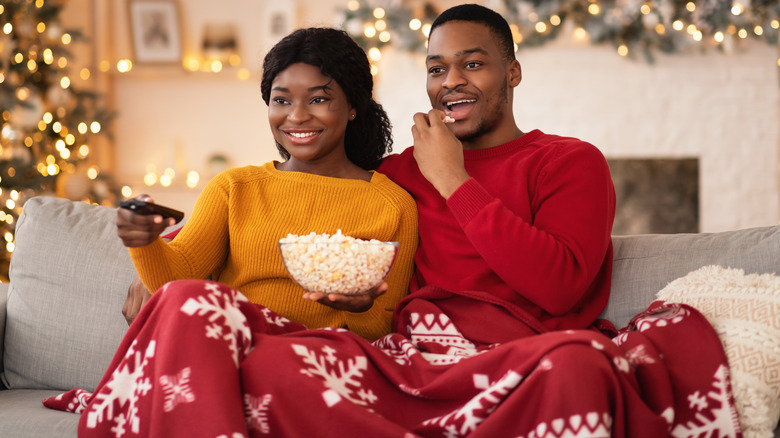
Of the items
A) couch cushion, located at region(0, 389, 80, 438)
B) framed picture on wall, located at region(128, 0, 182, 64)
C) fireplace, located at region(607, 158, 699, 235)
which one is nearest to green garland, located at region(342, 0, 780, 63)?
fireplace, located at region(607, 158, 699, 235)

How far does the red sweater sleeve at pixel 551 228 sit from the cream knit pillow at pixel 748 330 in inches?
8.5

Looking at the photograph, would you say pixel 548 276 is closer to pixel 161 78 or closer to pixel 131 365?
pixel 131 365

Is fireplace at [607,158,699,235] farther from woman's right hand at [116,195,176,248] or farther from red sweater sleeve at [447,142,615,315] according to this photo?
woman's right hand at [116,195,176,248]

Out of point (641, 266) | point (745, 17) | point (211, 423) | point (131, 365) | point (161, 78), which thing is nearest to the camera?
point (211, 423)

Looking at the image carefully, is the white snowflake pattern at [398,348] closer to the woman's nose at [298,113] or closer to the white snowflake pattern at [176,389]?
the white snowflake pattern at [176,389]


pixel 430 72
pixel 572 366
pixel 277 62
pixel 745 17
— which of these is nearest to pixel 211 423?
pixel 572 366

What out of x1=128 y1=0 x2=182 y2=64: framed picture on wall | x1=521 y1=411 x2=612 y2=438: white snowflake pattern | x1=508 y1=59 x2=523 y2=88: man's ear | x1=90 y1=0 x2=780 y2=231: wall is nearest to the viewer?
x1=521 y1=411 x2=612 y2=438: white snowflake pattern

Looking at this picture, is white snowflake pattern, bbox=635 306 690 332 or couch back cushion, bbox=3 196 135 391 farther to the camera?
couch back cushion, bbox=3 196 135 391

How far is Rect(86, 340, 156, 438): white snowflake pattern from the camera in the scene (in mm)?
1146

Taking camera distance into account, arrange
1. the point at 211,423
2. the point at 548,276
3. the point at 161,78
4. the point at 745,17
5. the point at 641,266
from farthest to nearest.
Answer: the point at 161,78 → the point at 745,17 → the point at 641,266 → the point at 548,276 → the point at 211,423

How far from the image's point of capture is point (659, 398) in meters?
1.17

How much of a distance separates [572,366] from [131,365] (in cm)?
70

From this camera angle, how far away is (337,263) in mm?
1225

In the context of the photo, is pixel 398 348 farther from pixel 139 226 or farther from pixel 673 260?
pixel 673 260
